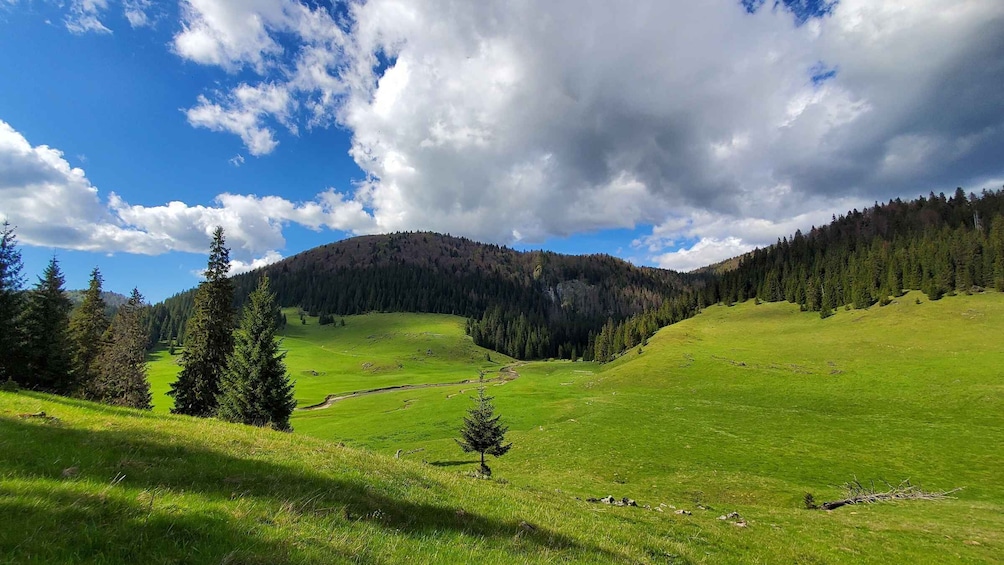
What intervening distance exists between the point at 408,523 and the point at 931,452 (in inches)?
1771

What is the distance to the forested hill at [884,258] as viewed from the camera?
282 feet

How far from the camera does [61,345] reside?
38.7 metres

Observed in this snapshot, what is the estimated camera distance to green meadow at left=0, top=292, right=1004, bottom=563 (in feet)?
21.6

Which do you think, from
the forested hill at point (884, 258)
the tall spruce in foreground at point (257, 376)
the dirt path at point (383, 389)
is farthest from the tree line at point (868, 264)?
the tall spruce in foreground at point (257, 376)

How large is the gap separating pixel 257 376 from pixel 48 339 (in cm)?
2439

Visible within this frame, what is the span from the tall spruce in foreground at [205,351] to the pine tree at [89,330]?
1758cm

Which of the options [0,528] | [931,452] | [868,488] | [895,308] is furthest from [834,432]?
[895,308]

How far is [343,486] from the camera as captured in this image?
10.6 meters

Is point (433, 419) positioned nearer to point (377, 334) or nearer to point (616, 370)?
point (616, 370)

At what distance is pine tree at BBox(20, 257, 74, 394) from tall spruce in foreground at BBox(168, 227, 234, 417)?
11.7 meters

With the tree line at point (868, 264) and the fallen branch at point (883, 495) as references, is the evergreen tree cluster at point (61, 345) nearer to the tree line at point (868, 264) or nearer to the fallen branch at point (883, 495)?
the fallen branch at point (883, 495)

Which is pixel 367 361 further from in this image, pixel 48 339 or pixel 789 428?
pixel 789 428

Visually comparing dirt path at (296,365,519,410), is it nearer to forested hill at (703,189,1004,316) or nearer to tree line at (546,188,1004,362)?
tree line at (546,188,1004,362)

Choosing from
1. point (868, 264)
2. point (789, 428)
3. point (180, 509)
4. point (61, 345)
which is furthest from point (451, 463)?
point (868, 264)
